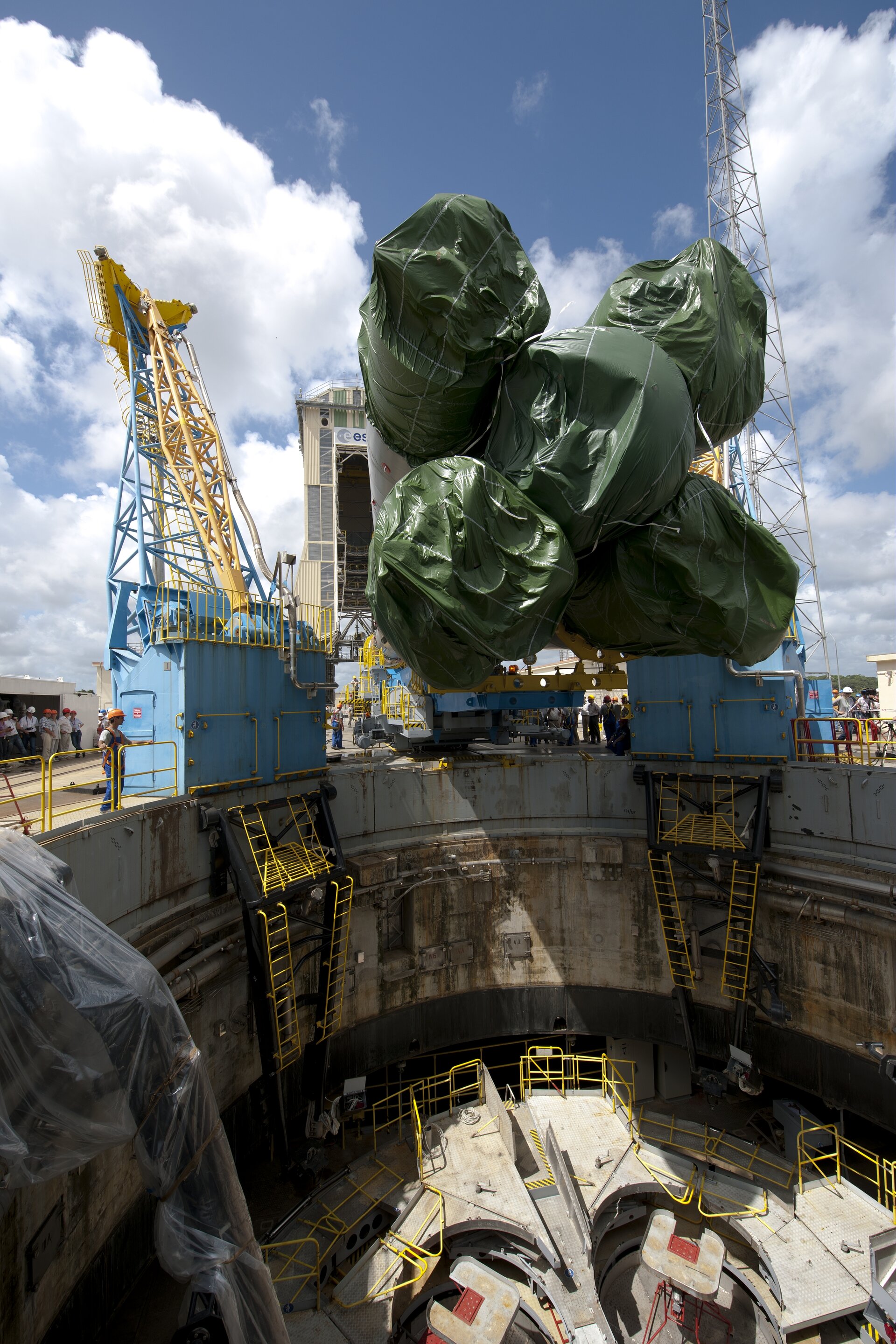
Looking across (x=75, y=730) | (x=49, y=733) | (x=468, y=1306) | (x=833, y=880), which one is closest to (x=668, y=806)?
(x=833, y=880)

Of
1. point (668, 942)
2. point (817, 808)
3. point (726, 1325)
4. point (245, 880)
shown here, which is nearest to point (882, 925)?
point (817, 808)

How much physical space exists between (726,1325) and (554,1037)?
4855 millimetres

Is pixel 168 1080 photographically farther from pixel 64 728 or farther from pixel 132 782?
pixel 64 728

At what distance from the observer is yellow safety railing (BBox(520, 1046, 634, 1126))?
1105 centimetres

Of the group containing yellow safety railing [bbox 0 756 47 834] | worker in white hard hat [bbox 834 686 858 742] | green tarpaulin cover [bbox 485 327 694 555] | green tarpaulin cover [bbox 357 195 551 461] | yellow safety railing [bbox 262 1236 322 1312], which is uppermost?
green tarpaulin cover [bbox 357 195 551 461]

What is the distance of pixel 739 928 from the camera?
1019cm

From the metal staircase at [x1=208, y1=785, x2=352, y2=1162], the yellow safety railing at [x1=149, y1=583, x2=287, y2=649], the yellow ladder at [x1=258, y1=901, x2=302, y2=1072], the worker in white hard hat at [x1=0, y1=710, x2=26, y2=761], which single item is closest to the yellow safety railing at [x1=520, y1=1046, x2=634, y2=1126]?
the metal staircase at [x1=208, y1=785, x2=352, y2=1162]

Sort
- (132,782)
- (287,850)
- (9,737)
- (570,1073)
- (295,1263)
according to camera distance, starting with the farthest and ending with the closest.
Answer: (9,737), (570,1073), (287,850), (132,782), (295,1263)

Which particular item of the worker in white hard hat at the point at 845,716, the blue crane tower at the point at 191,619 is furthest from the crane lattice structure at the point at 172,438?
the worker in white hard hat at the point at 845,716

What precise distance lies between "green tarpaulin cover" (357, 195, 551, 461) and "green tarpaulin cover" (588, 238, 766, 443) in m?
1.12

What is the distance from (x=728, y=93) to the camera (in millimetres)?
18422

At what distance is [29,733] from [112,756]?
30.8 feet

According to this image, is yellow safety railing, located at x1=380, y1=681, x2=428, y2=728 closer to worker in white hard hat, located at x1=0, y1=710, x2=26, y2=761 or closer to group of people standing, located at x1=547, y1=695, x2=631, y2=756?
group of people standing, located at x1=547, y1=695, x2=631, y2=756

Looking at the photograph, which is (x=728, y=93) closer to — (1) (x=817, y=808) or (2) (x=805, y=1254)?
(1) (x=817, y=808)
